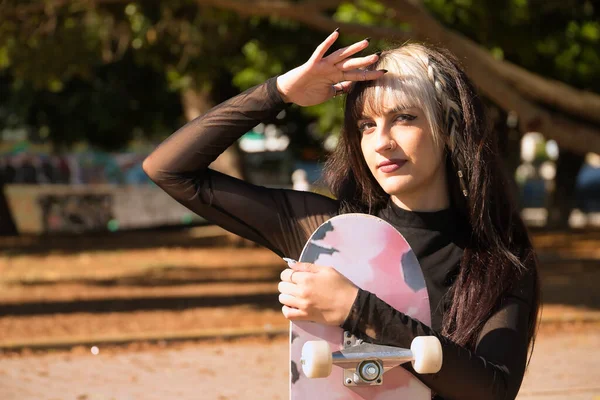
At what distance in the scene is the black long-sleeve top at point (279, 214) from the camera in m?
2.17

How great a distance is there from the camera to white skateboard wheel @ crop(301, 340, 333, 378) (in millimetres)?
1806

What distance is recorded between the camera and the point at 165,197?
31453 millimetres

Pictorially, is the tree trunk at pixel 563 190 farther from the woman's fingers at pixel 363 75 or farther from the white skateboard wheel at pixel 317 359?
the white skateboard wheel at pixel 317 359

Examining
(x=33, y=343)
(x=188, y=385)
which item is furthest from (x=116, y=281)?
(x=188, y=385)

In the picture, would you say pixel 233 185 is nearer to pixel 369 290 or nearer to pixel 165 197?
pixel 369 290

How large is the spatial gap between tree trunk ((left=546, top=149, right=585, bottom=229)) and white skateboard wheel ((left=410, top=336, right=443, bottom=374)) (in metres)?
26.0

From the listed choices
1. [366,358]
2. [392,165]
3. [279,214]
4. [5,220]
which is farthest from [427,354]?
[5,220]

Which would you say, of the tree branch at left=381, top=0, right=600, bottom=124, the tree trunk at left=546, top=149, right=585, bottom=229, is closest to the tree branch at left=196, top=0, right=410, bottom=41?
the tree branch at left=381, top=0, right=600, bottom=124

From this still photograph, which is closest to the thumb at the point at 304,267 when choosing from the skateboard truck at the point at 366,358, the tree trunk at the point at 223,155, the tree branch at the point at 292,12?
the skateboard truck at the point at 366,358

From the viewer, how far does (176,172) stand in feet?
7.81

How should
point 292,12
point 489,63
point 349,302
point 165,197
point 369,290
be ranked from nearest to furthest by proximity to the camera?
1. point 349,302
2. point 369,290
3. point 292,12
4. point 489,63
5. point 165,197

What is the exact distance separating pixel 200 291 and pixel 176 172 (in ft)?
36.6

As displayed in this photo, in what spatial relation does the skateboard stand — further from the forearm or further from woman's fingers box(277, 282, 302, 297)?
the forearm

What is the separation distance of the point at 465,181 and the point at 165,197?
29.5 meters
